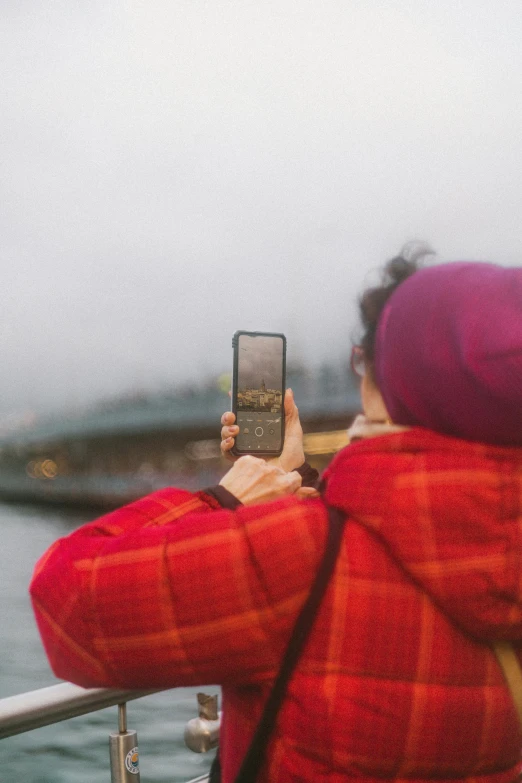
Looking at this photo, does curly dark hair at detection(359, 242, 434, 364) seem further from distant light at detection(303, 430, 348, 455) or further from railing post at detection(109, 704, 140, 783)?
railing post at detection(109, 704, 140, 783)

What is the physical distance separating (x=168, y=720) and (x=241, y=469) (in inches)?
686

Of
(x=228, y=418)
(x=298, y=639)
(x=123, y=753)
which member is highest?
(x=228, y=418)

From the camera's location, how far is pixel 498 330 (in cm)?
69

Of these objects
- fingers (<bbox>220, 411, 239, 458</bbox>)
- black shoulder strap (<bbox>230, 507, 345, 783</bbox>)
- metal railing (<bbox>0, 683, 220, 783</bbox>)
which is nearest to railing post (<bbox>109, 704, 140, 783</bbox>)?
metal railing (<bbox>0, 683, 220, 783</bbox>)

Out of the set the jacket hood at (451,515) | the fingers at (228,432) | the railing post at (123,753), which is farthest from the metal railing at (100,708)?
the jacket hood at (451,515)

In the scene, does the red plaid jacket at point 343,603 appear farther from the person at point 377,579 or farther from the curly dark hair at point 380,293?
the curly dark hair at point 380,293

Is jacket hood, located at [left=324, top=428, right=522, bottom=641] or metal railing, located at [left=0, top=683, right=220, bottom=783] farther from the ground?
jacket hood, located at [left=324, top=428, right=522, bottom=641]

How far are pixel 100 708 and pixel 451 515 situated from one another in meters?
0.83

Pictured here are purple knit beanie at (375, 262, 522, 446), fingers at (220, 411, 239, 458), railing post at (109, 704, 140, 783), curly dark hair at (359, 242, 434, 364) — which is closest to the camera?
purple knit beanie at (375, 262, 522, 446)

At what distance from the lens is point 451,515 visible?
0.72 metres

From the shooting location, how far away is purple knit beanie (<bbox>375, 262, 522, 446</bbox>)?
0.69 m

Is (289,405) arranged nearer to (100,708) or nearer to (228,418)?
(228,418)

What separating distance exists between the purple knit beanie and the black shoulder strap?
0.13 m

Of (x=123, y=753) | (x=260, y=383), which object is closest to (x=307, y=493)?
(x=260, y=383)
